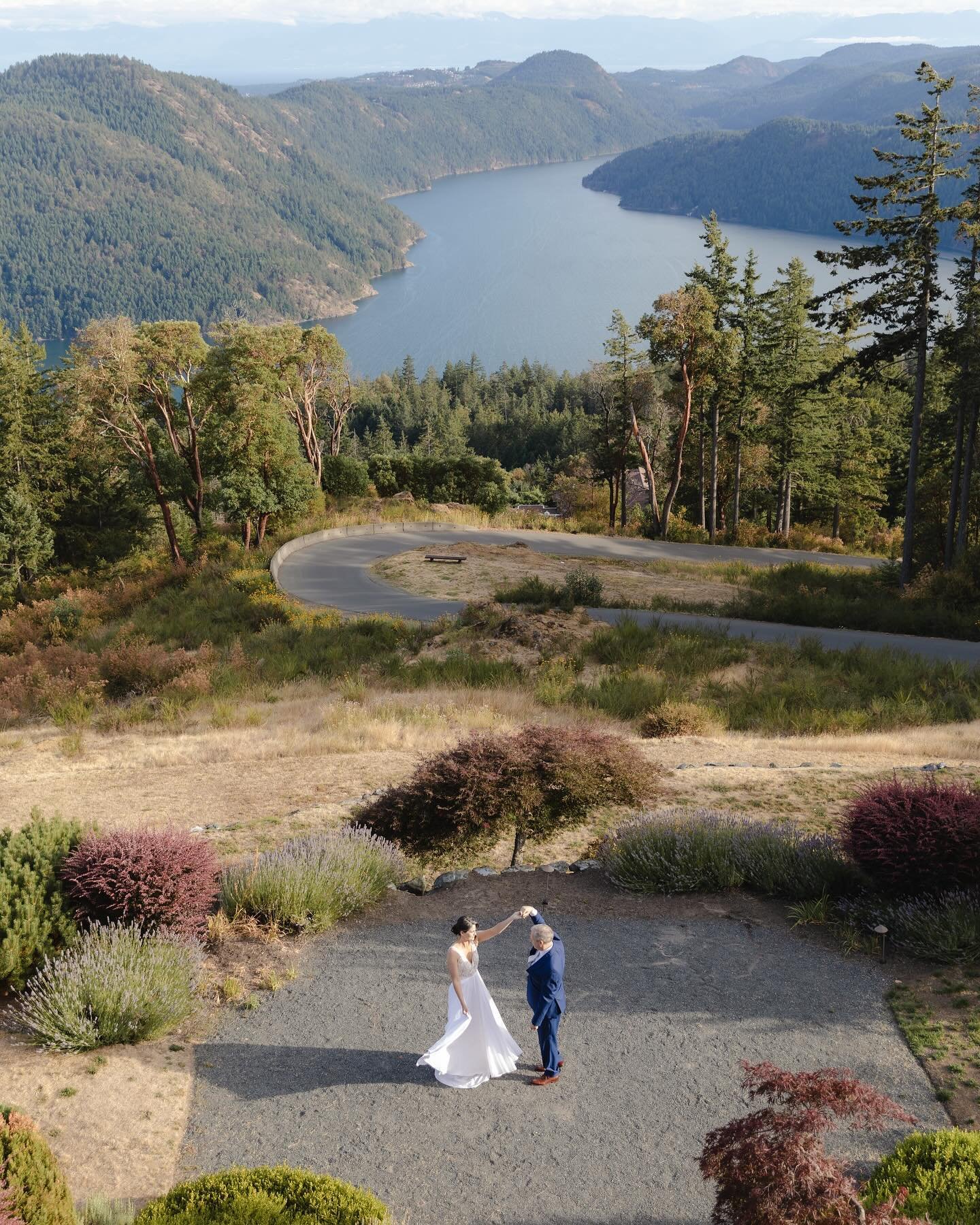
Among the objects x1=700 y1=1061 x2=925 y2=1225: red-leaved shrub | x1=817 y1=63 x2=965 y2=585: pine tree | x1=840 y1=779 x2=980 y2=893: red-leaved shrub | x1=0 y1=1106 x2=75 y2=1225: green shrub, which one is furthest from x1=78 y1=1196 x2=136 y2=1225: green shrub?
x1=817 y1=63 x2=965 y2=585: pine tree

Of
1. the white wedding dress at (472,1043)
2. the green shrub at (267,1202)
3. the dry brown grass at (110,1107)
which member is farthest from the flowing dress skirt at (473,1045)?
the dry brown grass at (110,1107)

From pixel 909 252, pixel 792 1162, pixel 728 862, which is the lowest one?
pixel 728 862

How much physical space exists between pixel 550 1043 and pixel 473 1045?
0.56m

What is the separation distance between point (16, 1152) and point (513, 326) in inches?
7918

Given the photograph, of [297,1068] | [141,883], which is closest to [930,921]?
[297,1068]

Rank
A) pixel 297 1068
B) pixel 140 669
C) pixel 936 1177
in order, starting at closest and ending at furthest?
pixel 936 1177
pixel 297 1068
pixel 140 669

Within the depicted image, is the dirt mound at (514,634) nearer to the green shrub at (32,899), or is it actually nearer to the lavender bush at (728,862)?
the lavender bush at (728,862)

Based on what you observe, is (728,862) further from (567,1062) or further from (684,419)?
(684,419)

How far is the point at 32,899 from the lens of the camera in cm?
874

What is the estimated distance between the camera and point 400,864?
1072cm

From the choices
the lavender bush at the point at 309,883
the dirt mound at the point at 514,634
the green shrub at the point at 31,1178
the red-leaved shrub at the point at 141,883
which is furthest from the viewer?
the dirt mound at the point at 514,634

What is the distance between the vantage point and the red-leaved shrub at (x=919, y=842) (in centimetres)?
Result: 936

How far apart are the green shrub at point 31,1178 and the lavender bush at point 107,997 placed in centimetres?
173

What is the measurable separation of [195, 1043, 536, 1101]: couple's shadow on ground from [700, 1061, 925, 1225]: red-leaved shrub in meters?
2.26
